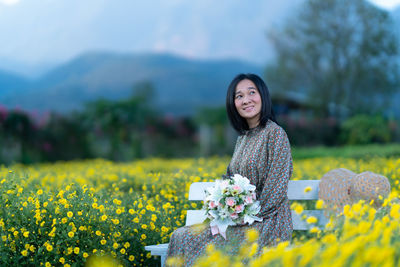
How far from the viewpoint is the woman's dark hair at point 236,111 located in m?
3.35

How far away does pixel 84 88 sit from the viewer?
106 feet

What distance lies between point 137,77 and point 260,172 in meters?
29.4

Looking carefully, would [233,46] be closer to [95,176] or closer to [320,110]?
[320,110]

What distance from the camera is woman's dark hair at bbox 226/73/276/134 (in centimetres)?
335

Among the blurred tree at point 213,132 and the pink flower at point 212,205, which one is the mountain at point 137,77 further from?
the pink flower at point 212,205

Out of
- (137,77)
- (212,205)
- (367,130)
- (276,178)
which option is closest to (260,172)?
(276,178)

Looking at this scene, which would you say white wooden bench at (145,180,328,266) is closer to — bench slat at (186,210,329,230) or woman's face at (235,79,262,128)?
bench slat at (186,210,329,230)

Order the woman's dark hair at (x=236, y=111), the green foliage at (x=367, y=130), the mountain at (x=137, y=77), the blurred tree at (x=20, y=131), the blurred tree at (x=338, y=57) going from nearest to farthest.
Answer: the woman's dark hair at (x=236, y=111), the blurred tree at (x=20, y=131), the green foliage at (x=367, y=130), the blurred tree at (x=338, y=57), the mountain at (x=137, y=77)

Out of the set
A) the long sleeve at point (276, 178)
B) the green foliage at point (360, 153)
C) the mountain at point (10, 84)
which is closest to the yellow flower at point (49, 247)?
the long sleeve at point (276, 178)

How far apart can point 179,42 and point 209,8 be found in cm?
359

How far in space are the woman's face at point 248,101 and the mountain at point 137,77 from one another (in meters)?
27.8

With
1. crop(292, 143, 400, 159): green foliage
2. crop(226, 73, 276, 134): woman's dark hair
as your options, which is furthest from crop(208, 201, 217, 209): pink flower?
crop(292, 143, 400, 159): green foliage

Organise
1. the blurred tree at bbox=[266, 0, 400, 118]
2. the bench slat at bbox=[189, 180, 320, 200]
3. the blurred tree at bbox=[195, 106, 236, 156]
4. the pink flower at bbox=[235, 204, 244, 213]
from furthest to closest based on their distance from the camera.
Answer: the blurred tree at bbox=[266, 0, 400, 118]
the blurred tree at bbox=[195, 106, 236, 156]
the bench slat at bbox=[189, 180, 320, 200]
the pink flower at bbox=[235, 204, 244, 213]

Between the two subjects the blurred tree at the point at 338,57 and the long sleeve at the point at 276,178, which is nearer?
the long sleeve at the point at 276,178
